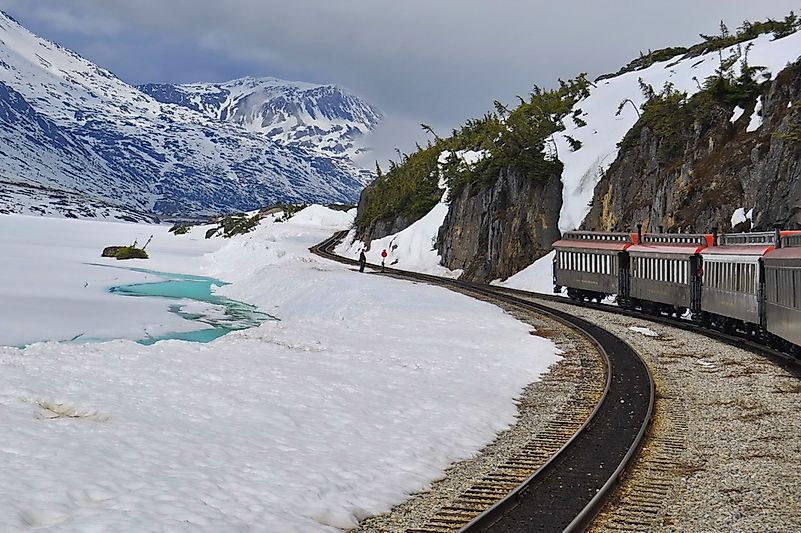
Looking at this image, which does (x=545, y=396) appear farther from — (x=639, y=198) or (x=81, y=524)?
(x=639, y=198)

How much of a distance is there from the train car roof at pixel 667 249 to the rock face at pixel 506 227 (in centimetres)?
2185

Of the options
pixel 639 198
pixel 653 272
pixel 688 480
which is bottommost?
pixel 688 480

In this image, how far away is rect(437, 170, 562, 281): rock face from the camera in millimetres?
57188

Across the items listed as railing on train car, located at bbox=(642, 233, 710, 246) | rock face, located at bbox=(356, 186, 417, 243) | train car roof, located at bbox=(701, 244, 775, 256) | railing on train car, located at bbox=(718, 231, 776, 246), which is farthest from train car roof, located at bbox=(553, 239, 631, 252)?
rock face, located at bbox=(356, 186, 417, 243)

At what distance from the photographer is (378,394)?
15477mm

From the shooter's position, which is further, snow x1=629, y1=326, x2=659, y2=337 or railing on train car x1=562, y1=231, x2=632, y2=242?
railing on train car x1=562, y1=231, x2=632, y2=242

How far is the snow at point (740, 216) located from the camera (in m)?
37.8

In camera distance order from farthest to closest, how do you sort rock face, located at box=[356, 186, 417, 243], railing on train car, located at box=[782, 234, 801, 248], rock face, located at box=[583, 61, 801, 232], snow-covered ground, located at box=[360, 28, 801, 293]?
1. rock face, located at box=[356, 186, 417, 243]
2. snow-covered ground, located at box=[360, 28, 801, 293]
3. rock face, located at box=[583, 61, 801, 232]
4. railing on train car, located at box=[782, 234, 801, 248]

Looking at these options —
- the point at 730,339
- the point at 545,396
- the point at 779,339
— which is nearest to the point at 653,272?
the point at 730,339

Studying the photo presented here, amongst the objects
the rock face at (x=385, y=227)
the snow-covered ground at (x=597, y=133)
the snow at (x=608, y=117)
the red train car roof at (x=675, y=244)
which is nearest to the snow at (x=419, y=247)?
the snow-covered ground at (x=597, y=133)

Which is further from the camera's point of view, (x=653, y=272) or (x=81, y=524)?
(x=653, y=272)

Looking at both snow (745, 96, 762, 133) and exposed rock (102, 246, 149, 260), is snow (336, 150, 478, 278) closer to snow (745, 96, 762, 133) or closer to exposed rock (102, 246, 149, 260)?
exposed rock (102, 246, 149, 260)

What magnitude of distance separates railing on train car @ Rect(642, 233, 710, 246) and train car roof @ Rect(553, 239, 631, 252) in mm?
1036

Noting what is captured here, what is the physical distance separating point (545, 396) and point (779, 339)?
363 inches
